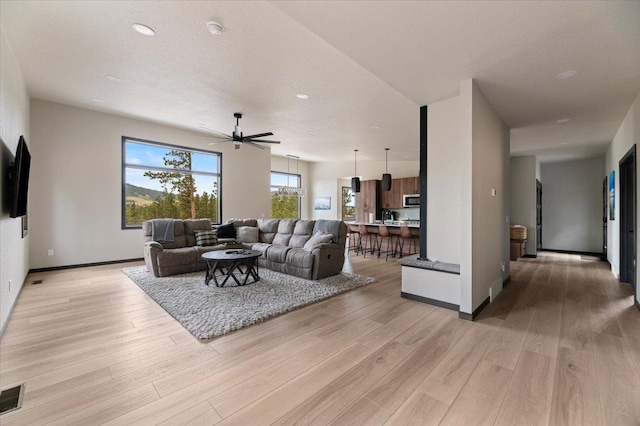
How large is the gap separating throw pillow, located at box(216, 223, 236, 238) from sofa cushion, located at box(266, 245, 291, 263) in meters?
1.38

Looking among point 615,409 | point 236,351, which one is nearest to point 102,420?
point 236,351

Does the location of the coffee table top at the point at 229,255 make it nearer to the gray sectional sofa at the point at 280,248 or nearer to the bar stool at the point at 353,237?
the gray sectional sofa at the point at 280,248

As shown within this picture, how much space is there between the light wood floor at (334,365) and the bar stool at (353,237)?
4.14 meters

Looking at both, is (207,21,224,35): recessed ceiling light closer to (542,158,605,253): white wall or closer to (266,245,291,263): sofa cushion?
(266,245,291,263): sofa cushion

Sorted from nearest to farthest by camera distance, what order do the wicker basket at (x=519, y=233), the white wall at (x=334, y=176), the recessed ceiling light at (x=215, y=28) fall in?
the recessed ceiling light at (x=215, y=28) < the wicker basket at (x=519, y=233) < the white wall at (x=334, y=176)

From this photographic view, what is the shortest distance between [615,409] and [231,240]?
5.98 metres

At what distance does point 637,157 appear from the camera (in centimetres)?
372

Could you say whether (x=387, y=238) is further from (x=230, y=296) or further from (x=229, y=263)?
(x=230, y=296)

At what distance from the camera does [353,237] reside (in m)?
8.80

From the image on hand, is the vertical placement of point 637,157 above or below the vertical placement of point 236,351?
above

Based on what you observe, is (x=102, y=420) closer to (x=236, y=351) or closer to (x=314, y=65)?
(x=236, y=351)

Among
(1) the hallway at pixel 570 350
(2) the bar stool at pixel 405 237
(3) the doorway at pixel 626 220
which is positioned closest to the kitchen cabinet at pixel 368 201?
(2) the bar stool at pixel 405 237

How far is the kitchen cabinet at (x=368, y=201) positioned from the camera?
10.1m

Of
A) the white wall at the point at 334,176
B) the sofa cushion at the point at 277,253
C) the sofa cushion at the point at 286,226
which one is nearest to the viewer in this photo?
the sofa cushion at the point at 277,253
